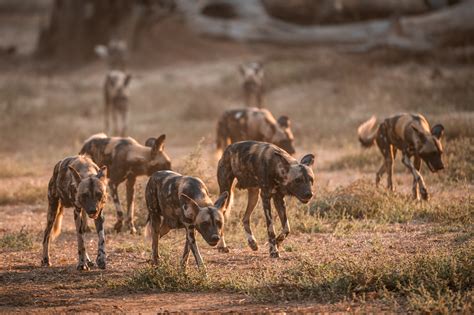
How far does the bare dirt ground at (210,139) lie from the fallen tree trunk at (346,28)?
36 centimetres

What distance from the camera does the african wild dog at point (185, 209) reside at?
6074mm

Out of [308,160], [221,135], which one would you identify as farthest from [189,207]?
[221,135]

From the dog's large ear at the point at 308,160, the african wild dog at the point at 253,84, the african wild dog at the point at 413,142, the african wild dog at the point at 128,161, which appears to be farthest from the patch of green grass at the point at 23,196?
the african wild dog at the point at 253,84

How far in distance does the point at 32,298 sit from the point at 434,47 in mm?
15267

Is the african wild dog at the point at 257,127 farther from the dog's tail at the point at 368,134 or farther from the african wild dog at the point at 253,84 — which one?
the african wild dog at the point at 253,84

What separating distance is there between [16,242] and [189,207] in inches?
87.0

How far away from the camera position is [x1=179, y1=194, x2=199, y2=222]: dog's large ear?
20.2 ft

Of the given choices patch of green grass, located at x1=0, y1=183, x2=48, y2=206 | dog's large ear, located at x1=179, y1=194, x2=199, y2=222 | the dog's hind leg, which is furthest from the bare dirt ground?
dog's large ear, located at x1=179, y1=194, x2=199, y2=222

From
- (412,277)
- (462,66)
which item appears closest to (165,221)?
(412,277)

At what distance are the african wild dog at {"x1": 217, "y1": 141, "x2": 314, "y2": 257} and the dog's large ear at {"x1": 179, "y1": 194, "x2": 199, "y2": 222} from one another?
96cm

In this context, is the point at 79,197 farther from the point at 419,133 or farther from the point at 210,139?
the point at 210,139

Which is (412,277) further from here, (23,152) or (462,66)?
(462,66)

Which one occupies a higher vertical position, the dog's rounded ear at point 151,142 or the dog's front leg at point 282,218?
the dog's rounded ear at point 151,142

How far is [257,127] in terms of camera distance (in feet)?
35.4
